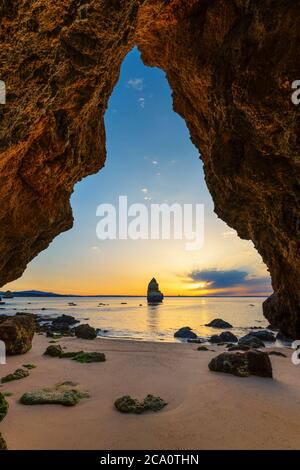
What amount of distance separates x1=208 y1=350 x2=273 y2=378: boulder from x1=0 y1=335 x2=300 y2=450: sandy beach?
31cm

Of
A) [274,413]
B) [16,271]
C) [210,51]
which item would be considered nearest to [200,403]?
[274,413]

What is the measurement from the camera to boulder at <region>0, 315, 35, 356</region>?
40.5ft

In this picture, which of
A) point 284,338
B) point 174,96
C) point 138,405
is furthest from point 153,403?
point 284,338

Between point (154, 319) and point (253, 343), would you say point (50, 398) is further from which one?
point (154, 319)

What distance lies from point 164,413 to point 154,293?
9787 centimetres

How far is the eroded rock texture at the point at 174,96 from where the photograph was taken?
4785mm

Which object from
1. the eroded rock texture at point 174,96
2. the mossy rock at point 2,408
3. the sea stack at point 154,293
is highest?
the eroded rock texture at point 174,96

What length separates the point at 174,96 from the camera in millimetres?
14781

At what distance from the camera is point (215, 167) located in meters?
10.3

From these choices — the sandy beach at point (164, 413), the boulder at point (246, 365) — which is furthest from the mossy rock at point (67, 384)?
the boulder at point (246, 365)

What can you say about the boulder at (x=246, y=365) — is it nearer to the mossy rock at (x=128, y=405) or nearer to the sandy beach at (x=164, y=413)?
the sandy beach at (x=164, y=413)

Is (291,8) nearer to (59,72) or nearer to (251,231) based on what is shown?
(59,72)

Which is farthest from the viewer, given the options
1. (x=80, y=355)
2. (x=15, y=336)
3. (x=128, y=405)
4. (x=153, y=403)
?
(x=15, y=336)

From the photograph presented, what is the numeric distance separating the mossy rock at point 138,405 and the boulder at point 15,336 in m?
8.01
